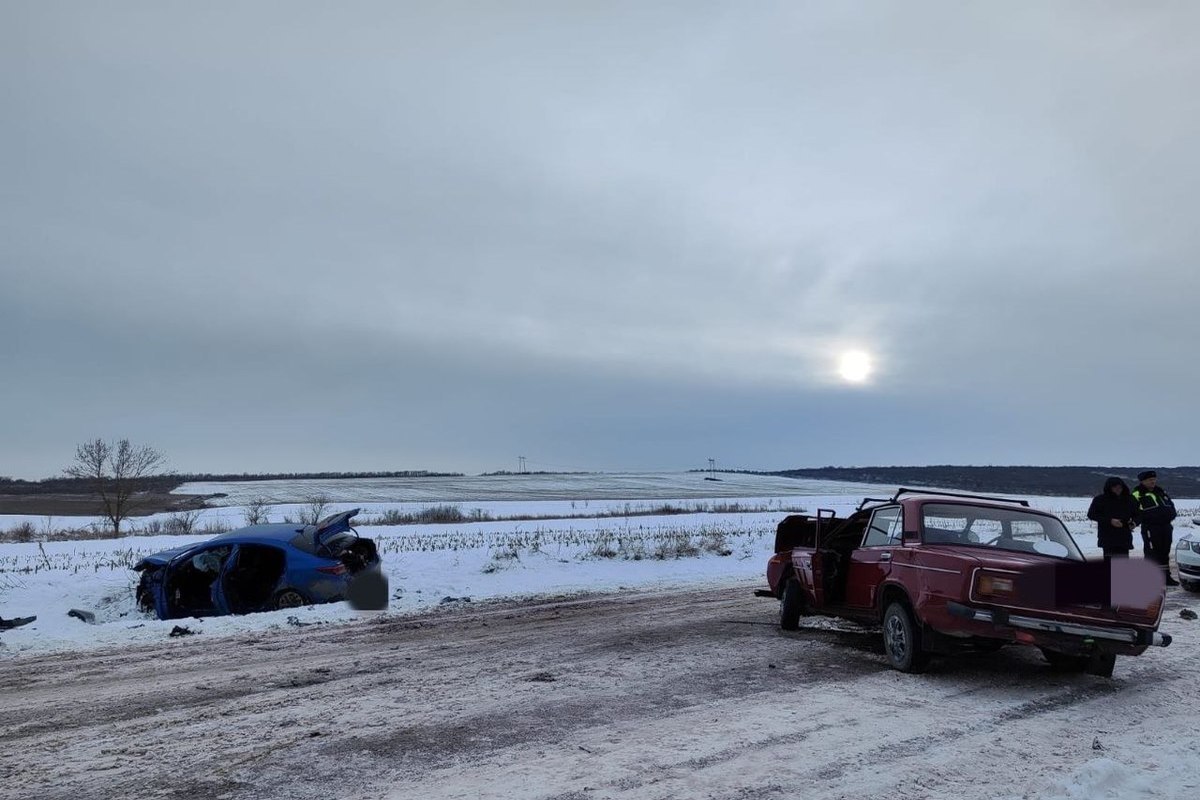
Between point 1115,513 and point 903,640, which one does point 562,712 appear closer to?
point 903,640

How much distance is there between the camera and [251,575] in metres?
11.9

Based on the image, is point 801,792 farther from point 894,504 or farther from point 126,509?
point 126,509

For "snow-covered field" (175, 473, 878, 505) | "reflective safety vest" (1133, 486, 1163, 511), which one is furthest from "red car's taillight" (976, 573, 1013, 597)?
"snow-covered field" (175, 473, 878, 505)

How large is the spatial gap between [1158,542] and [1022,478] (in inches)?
4057

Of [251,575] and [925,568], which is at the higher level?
[925,568]

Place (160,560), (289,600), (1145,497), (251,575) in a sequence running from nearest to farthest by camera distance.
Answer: (289,600) < (160,560) < (251,575) < (1145,497)

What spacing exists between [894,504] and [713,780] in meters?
4.93

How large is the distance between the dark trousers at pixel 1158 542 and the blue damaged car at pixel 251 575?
1221 centimetres

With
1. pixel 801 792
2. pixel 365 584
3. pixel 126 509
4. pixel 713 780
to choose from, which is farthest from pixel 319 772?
pixel 126 509

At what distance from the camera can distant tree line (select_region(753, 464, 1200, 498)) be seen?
83.5 metres

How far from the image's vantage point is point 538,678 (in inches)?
297

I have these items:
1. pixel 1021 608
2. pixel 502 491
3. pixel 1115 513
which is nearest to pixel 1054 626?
pixel 1021 608

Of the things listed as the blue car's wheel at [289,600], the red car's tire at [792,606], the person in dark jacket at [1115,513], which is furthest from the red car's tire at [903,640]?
the blue car's wheel at [289,600]

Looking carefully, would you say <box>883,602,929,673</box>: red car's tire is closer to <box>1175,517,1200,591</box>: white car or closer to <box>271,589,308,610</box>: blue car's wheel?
<box>271,589,308,610</box>: blue car's wheel
